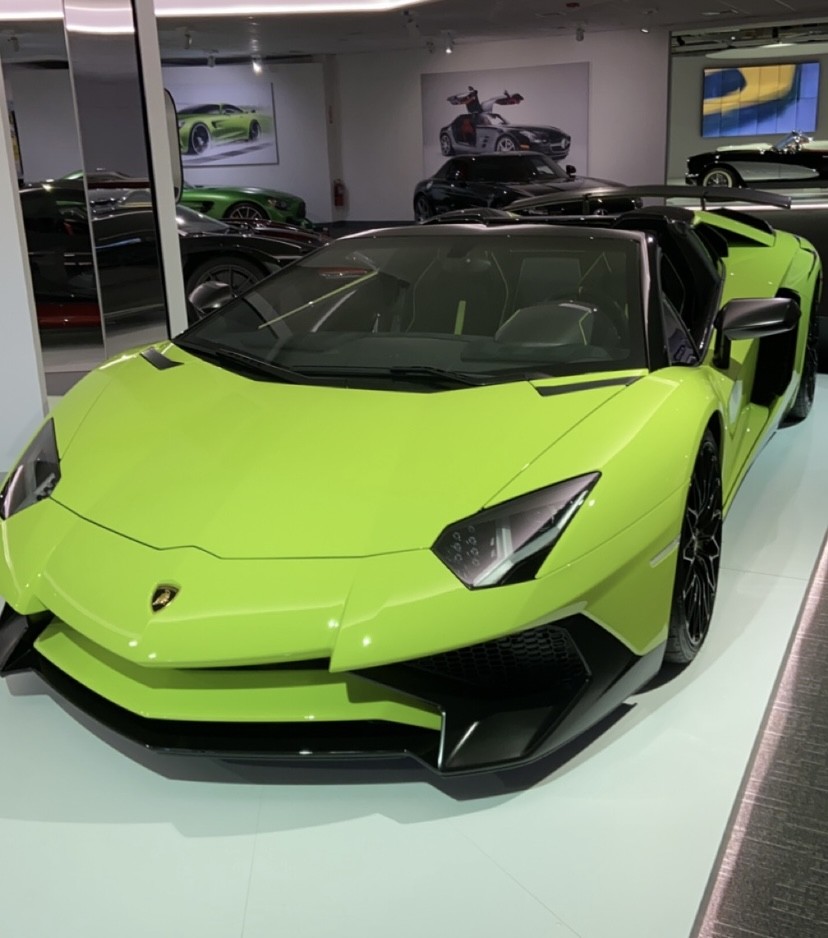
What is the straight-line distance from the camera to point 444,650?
147cm

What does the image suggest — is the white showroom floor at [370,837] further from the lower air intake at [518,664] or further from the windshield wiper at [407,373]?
the windshield wiper at [407,373]

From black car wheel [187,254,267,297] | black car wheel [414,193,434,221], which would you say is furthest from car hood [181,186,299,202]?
black car wheel [187,254,267,297]

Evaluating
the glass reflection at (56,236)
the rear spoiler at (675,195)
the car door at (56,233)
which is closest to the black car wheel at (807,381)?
the rear spoiler at (675,195)

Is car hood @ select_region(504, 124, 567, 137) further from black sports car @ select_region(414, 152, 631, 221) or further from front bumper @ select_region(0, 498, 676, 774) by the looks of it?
front bumper @ select_region(0, 498, 676, 774)

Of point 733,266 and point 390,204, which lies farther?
point 390,204

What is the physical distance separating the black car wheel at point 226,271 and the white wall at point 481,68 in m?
6.97

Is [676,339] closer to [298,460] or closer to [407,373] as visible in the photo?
[407,373]

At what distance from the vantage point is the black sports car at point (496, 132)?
11938mm

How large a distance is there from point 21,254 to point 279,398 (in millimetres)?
1780

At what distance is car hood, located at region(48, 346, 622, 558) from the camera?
1.63 metres

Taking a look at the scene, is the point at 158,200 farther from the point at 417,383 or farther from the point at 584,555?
the point at 584,555

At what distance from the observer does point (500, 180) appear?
412 inches

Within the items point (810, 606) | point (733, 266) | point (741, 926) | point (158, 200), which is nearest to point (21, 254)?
point (158, 200)

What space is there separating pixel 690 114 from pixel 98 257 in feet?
31.3
